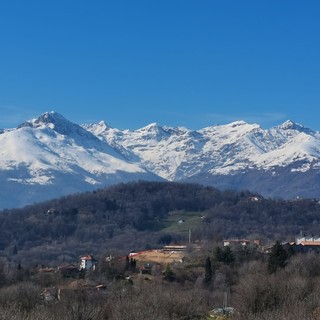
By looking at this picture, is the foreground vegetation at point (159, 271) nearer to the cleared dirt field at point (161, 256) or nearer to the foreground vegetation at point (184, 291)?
the foreground vegetation at point (184, 291)

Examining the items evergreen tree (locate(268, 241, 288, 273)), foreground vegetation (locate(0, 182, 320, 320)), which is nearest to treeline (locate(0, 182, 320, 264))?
foreground vegetation (locate(0, 182, 320, 320))

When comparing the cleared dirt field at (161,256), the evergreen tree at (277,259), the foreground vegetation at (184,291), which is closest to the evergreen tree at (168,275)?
the foreground vegetation at (184,291)

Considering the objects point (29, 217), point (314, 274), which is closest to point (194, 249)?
point (314, 274)

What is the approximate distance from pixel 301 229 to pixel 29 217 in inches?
2559

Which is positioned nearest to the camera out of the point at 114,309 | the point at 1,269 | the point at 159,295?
the point at 114,309

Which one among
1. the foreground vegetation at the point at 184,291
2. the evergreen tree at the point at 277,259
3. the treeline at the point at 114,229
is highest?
the treeline at the point at 114,229

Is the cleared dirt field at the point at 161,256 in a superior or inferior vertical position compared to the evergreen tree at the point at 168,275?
superior

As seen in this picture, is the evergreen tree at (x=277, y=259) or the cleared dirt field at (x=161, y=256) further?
the cleared dirt field at (x=161, y=256)

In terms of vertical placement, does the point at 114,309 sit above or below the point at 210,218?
below

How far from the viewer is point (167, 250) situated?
4587 inches

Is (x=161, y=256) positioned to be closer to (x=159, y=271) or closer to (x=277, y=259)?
(x=159, y=271)

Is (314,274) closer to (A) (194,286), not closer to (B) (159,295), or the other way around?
(A) (194,286)

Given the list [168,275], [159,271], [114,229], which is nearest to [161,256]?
[159,271]

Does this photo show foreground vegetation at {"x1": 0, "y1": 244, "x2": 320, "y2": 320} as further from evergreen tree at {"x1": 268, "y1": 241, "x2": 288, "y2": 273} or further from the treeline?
the treeline
